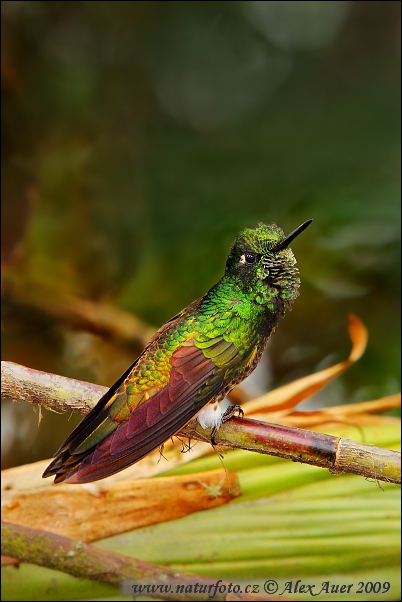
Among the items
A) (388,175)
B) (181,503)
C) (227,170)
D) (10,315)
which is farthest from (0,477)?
(388,175)

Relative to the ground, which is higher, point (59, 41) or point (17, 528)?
point (59, 41)

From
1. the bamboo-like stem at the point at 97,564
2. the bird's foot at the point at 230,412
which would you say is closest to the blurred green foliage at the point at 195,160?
the bamboo-like stem at the point at 97,564

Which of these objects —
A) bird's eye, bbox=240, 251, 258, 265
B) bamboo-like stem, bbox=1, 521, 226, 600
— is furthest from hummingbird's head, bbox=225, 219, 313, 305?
bamboo-like stem, bbox=1, 521, 226, 600

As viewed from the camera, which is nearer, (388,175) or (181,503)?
(181,503)

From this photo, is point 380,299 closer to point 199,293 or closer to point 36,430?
point 199,293

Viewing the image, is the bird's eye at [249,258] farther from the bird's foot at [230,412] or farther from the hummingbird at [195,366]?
the bird's foot at [230,412]

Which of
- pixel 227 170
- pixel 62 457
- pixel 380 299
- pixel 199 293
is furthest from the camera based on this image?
pixel 380 299

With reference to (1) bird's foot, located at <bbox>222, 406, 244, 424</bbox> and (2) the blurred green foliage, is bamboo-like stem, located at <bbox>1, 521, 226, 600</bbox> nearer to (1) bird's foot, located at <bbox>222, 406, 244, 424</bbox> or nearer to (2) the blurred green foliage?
(1) bird's foot, located at <bbox>222, 406, 244, 424</bbox>

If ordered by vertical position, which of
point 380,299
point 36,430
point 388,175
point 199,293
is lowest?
point 36,430
